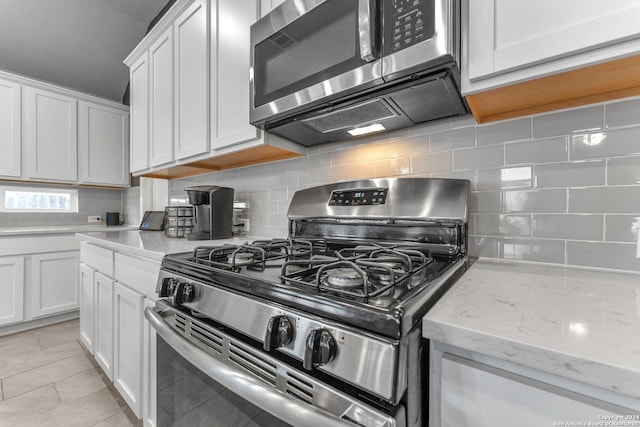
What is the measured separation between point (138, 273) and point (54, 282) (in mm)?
2288

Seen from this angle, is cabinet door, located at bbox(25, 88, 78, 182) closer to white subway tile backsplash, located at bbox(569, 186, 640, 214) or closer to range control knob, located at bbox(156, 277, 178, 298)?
range control knob, located at bbox(156, 277, 178, 298)

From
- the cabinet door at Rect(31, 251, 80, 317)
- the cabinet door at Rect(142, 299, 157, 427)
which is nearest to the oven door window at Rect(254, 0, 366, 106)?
A: the cabinet door at Rect(142, 299, 157, 427)

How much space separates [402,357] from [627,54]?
80 cm

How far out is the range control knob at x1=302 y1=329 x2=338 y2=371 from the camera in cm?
51

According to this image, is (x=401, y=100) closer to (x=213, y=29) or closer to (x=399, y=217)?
(x=399, y=217)

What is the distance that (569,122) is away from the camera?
2.93ft

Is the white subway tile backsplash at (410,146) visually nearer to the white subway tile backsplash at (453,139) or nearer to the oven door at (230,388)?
the white subway tile backsplash at (453,139)

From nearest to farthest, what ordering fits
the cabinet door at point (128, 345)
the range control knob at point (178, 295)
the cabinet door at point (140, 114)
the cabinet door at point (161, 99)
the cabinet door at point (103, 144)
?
the range control knob at point (178, 295)
the cabinet door at point (128, 345)
the cabinet door at point (161, 99)
the cabinet door at point (140, 114)
the cabinet door at point (103, 144)

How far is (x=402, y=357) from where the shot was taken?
18.1 inches

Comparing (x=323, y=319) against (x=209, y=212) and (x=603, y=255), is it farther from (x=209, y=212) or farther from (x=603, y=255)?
(x=209, y=212)

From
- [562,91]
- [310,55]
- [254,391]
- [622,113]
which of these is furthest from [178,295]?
[622,113]

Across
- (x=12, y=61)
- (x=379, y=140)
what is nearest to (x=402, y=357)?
(x=379, y=140)

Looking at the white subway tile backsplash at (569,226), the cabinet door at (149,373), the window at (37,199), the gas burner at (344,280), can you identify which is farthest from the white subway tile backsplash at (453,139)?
the window at (37,199)

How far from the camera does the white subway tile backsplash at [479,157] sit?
1.01m
